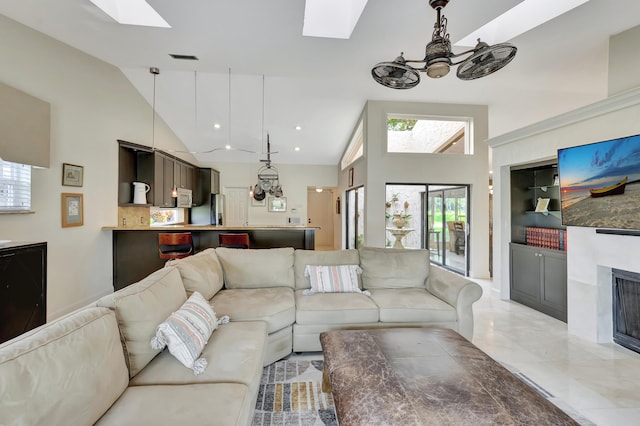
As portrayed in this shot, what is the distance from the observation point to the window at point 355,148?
5938mm

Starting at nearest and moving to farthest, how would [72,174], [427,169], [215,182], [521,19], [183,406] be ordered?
[183,406], [521,19], [72,174], [427,169], [215,182]

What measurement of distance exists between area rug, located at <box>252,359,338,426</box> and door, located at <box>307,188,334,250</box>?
745 cm

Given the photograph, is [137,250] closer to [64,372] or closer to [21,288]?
[21,288]

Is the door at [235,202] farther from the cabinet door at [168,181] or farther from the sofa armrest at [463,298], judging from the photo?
the sofa armrest at [463,298]

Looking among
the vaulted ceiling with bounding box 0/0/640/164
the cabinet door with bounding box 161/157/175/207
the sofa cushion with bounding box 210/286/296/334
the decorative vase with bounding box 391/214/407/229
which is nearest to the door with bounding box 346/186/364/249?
the decorative vase with bounding box 391/214/407/229

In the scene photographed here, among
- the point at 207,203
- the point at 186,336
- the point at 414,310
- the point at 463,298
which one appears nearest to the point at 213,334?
the point at 186,336

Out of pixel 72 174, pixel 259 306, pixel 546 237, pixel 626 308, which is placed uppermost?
pixel 72 174

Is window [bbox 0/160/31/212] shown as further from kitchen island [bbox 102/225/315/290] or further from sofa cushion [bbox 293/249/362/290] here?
sofa cushion [bbox 293/249/362/290]

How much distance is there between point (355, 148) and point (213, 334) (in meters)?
5.51

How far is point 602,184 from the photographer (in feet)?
8.82

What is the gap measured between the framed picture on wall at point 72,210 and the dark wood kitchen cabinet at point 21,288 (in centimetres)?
112

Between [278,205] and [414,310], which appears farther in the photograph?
[278,205]

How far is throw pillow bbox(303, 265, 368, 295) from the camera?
291cm

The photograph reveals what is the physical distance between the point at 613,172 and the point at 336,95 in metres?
4.01
